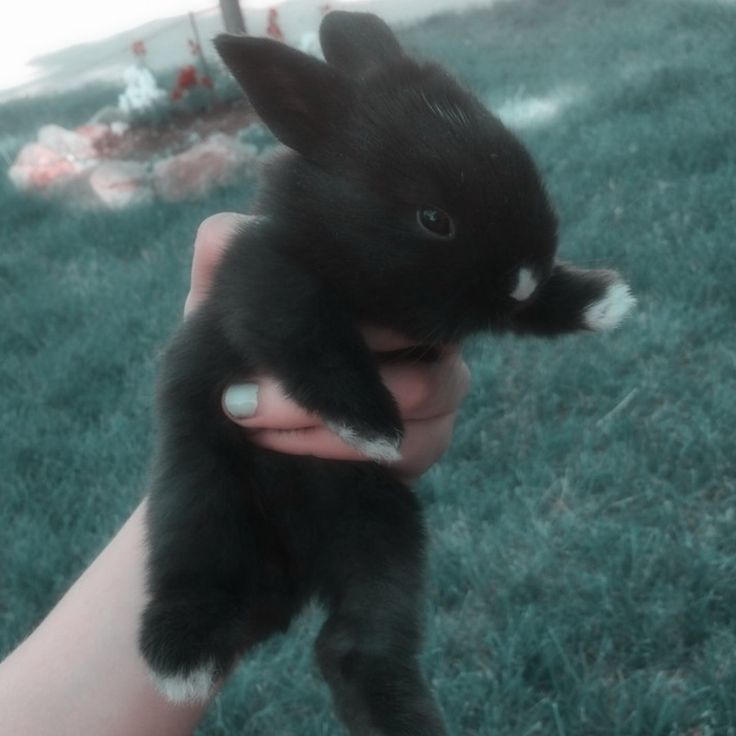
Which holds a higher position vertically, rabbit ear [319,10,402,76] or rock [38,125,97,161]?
rabbit ear [319,10,402,76]

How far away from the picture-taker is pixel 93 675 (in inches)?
75.7

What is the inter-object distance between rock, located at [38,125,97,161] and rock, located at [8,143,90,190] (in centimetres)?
12

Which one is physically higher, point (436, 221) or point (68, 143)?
point (436, 221)

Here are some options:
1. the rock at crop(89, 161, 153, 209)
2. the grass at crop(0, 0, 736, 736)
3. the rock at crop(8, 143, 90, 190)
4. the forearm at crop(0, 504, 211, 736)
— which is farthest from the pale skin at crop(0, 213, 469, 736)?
the rock at crop(8, 143, 90, 190)

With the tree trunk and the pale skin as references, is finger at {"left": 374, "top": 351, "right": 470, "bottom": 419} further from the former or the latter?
the tree trunk

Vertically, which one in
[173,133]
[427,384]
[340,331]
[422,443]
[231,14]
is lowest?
[173,133]

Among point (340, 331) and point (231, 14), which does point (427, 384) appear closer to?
point (340, 331)

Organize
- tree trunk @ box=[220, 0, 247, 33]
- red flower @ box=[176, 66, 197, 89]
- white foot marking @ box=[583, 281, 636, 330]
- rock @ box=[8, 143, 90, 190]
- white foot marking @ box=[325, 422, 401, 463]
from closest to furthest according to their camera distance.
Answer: white foot marking @ box=[325, 422, 401, 463]
white foot marking @ box=[583, 281, 636, 330]
rock @ box=[8, 143, 90, 190]
tree trunk @ box=[220, 0, 247, 33]
red flower @ box=[176, 66, 197, 89]

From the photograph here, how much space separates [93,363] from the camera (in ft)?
14.0

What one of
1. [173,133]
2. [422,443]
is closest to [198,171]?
[173,133]

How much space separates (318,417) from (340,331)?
15cm

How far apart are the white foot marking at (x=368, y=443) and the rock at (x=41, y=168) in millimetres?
5548

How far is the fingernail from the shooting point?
5.81 ft

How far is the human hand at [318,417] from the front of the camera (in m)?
1.74
